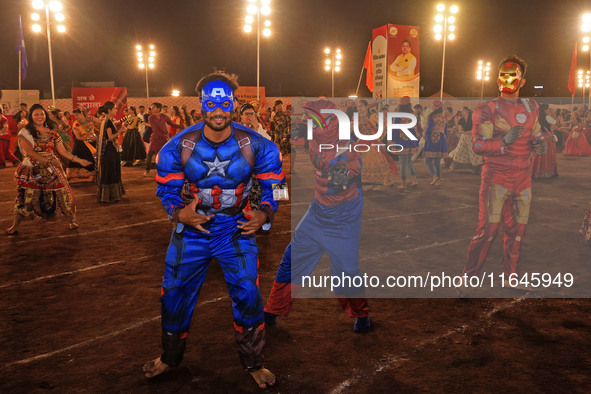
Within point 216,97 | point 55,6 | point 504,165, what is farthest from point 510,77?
point 55,6

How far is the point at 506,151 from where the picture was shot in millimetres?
5297

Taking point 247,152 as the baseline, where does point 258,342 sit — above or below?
below

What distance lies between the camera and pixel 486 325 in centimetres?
469

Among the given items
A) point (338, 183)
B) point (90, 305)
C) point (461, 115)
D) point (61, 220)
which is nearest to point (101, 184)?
point (61, 220)

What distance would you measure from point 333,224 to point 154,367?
1.81 meters

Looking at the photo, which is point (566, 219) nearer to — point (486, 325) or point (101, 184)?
point (486, 325)

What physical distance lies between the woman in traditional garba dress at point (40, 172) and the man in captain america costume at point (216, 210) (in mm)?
4324

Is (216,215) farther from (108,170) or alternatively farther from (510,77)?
(108,170)

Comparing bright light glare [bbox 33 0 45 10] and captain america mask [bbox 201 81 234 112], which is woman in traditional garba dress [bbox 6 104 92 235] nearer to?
captain america mask [bbox 201 81 234 112]

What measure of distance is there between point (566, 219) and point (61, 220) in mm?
8848

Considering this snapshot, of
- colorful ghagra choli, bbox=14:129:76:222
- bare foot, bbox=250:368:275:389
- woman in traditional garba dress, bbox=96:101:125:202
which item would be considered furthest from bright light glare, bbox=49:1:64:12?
bare foot, bbox=250:368:275:389

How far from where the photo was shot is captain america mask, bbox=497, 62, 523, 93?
5.28m

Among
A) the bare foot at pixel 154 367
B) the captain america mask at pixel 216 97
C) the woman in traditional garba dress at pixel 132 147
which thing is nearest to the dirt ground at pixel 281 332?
the bare foot at pixel 154 367

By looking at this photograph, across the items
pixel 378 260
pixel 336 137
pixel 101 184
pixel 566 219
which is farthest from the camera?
pixel 101 184
